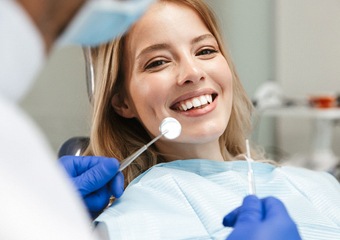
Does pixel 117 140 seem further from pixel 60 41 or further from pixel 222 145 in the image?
pixel 60 41

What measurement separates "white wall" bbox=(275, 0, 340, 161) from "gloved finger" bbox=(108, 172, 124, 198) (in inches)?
97.0

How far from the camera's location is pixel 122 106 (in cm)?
148

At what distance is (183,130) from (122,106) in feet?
0.76

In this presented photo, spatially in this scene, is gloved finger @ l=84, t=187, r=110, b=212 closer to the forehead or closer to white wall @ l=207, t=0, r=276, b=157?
the forehead

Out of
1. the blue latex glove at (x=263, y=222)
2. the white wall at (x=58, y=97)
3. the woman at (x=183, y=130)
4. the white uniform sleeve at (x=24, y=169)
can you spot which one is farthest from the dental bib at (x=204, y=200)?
the white wall at (x=58, y=97)

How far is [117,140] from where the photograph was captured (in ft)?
4.95

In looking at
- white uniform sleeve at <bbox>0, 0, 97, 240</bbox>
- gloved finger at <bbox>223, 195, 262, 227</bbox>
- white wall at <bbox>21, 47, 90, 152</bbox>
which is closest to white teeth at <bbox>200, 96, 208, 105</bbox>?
gloved finger at <bbox>223, 195, 262, 227</bbox>

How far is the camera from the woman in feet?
4.07

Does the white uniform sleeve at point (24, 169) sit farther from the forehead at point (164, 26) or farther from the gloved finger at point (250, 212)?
the forehead at point (164, 26)

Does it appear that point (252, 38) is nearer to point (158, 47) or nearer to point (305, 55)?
point (305, 55)

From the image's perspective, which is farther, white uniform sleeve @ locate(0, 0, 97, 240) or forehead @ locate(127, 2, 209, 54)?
forehead @ locate(127, 2, 209, 54)

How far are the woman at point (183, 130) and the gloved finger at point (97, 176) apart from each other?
2.6 inches

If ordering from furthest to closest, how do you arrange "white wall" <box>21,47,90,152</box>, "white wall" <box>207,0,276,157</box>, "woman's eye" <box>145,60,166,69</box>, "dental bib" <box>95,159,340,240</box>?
"white wall" <box>207,0,276,157</box> < "white wall" <box>21,47,90,152</box> < "woman's eye" <box>145,60,166,69</box> < "dental bib" <box>95,159,340,240</box>

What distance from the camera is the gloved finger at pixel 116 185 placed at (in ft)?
4.08
